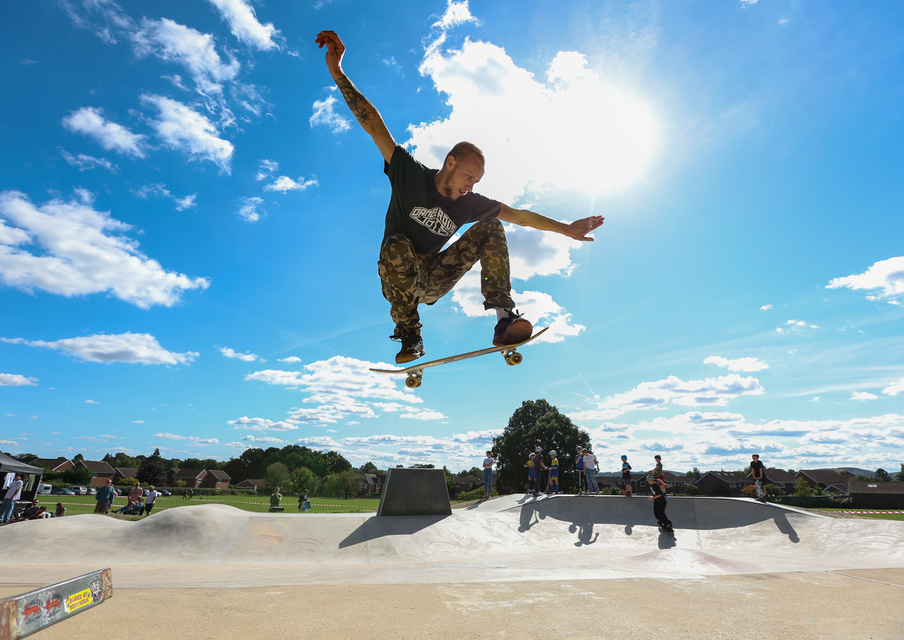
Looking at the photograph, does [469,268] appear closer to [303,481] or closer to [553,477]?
[553,477]

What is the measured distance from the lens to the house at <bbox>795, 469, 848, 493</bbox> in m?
80.5

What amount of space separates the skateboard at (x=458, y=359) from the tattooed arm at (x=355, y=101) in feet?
7.32

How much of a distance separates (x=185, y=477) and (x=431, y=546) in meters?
128

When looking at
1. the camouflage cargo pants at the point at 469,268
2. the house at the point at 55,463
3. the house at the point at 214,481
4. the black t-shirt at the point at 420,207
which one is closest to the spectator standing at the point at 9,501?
the camouflage cargo pants at the point at 469,268

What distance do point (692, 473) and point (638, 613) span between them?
382 feet

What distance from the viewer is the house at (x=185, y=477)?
11212 cm

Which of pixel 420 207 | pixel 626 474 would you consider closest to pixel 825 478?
pixel 626 474

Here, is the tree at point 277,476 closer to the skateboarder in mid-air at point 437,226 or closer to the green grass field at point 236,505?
the green grass field at point 236,505

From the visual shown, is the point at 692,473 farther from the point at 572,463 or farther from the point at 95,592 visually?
the point at 95,592

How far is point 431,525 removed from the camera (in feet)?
37.7

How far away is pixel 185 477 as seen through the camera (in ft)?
370

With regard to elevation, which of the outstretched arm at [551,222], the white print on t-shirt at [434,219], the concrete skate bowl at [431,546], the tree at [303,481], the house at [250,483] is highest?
the outstretched arm at [551,222]

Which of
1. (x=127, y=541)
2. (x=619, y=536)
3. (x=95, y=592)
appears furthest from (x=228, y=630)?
(x=619, y=536)

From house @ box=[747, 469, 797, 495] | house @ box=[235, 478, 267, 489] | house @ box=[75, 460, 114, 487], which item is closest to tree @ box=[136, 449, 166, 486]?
house @ box=[75, 460, 114, 487]
